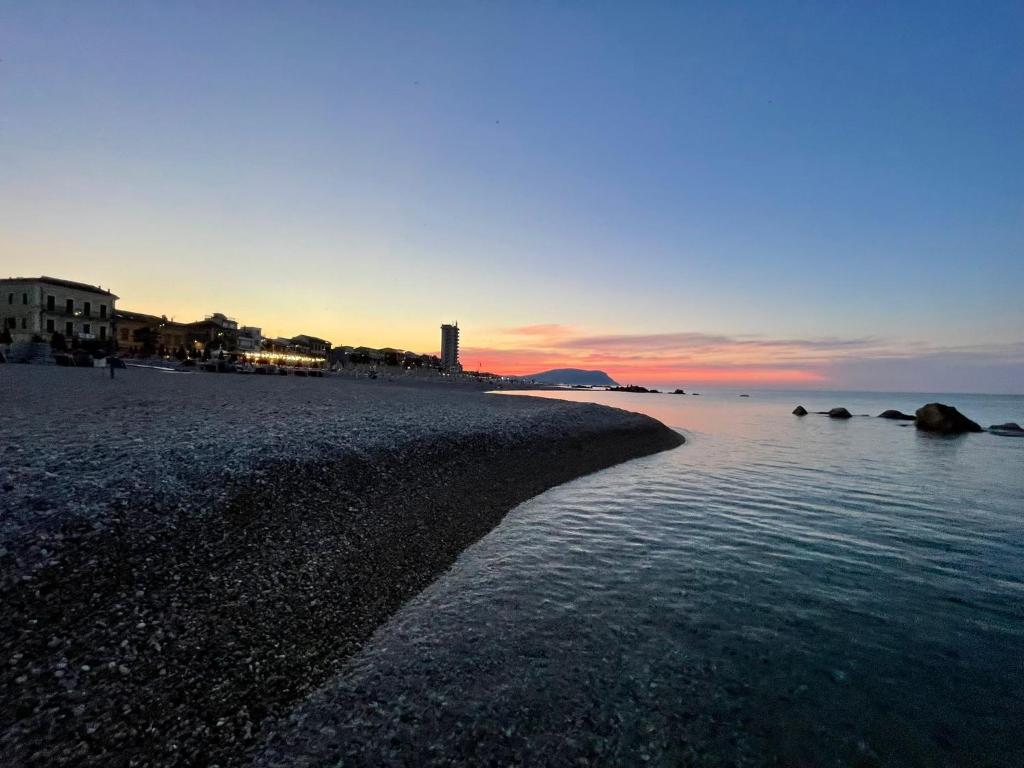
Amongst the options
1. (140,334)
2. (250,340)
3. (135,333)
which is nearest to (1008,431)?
(140,334)

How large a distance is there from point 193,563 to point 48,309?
10003 cm

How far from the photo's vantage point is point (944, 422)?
159 feet

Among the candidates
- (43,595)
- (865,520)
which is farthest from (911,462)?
(43,595)

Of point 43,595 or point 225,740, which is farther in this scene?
point 43,595

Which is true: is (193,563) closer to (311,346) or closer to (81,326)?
(81,326)

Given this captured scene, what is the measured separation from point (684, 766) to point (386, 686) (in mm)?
3605

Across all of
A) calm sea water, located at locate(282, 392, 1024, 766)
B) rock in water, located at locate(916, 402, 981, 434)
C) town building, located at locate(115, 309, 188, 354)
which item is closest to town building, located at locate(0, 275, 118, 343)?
town building, located at locate(115, 309, 188, 354)

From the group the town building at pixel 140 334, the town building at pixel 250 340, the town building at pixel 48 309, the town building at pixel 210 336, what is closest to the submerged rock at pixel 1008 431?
the town building at pixel 48 309

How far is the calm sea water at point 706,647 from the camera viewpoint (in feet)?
17.0

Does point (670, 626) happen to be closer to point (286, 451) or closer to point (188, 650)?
point (188, 650)

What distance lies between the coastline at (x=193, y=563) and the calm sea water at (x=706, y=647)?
1022mm

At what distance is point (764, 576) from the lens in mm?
9875

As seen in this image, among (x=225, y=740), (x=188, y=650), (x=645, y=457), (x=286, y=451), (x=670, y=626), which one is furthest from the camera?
(x=645, y=457)

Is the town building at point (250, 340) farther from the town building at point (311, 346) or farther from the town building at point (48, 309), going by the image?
the town building at point (48, 309)
